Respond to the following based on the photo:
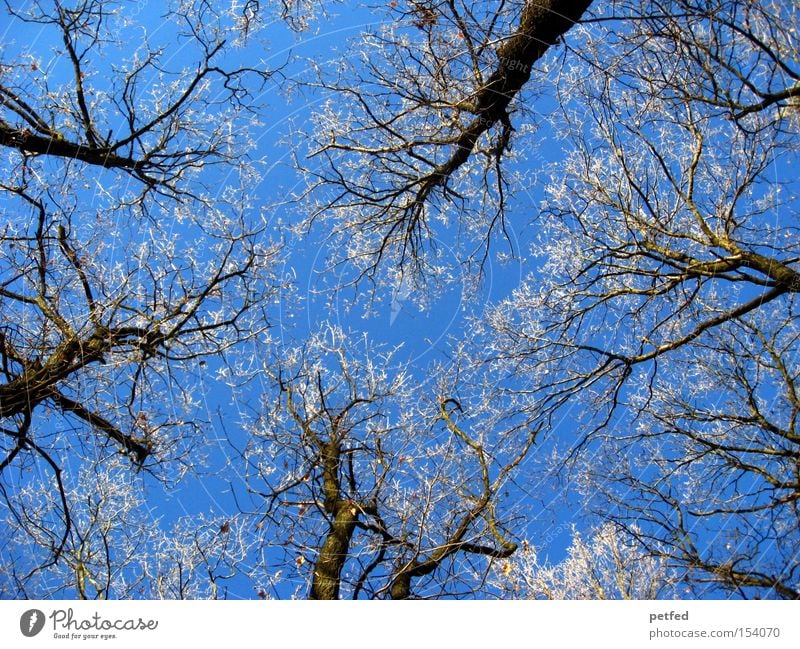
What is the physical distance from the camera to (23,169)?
218 inches

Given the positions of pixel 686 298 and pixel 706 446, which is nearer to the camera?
pixel 706 446

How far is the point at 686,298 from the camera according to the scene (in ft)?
18.5

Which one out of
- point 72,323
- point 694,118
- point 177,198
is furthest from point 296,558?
point 694,118

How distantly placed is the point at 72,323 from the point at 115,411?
0.89 m

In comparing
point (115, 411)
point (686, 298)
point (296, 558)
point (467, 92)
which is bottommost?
point (296, 558)

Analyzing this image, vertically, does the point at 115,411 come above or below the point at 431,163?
A: below

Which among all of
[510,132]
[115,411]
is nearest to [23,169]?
[115,411]

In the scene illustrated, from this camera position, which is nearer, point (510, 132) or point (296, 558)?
point (296, 558)

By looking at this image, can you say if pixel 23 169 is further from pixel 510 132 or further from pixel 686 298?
pixel 686 298

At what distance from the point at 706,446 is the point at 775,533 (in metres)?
0.76

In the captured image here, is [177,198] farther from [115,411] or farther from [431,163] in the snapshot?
[431,163]

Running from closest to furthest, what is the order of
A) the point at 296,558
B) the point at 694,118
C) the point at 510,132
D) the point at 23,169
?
the point at 296,558
the point at 694,118
the point at 23,169
the point at 510,132
